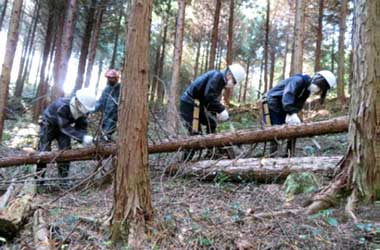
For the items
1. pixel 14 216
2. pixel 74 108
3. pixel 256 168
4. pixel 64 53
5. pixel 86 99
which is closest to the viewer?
pixel 14 216

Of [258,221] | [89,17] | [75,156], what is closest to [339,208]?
[258,221]

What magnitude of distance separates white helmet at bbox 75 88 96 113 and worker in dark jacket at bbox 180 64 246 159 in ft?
5.30

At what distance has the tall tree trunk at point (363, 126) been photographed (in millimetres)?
3396

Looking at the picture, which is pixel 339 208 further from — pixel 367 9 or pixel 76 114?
pixel 76 114

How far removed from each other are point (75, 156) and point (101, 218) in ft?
8.75

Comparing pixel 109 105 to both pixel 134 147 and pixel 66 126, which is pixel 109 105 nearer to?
pixel 66 126

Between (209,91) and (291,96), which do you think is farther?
(209,91)

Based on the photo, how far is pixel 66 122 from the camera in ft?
22.0

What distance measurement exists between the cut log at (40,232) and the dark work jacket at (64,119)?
99.7 inches

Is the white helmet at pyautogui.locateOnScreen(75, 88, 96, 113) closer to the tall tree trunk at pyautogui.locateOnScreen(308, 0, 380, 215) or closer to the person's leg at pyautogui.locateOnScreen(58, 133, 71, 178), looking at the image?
the person's leg at pyautogui.locateOnScreen(58, 133, 71, 178)

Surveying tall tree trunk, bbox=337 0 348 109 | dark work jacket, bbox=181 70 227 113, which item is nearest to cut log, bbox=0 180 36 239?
dark work jacket, bbox=181 70 227 113

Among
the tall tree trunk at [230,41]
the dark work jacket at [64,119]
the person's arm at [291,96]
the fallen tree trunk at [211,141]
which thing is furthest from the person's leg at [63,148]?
the tall tree trunk at [230,41]

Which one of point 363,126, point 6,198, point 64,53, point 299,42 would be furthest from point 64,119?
point 299,42

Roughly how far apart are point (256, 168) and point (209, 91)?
1847mm
